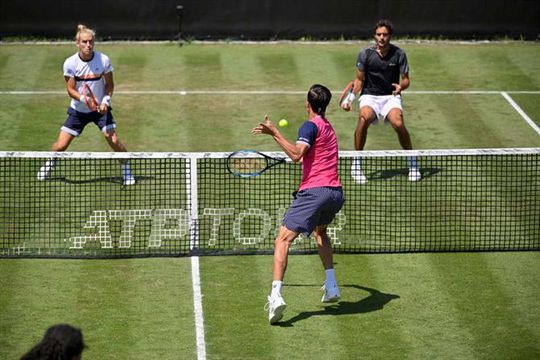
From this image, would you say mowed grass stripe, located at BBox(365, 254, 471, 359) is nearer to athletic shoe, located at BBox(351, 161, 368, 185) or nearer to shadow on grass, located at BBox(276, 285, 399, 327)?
shadow on grass, located at BBox(276, 285, 399, 327)

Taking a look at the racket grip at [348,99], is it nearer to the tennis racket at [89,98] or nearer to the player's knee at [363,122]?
the player's knee at [363,122]

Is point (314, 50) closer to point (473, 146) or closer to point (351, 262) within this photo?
point (473, 146)

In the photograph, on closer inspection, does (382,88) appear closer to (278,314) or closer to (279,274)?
(279,274)

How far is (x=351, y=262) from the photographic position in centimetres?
1375

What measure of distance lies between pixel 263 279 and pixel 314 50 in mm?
10688

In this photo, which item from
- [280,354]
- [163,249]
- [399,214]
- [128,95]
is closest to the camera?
[280,354]

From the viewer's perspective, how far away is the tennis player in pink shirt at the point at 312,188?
11.8 metres

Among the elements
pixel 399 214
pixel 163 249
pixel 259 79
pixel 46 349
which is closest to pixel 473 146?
pixel 399 214

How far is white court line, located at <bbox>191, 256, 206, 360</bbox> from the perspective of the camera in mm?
11305

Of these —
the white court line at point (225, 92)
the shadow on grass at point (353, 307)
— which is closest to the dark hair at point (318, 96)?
the shadow on grass at point (353, 307)

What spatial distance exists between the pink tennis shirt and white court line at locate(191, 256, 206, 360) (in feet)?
5.74

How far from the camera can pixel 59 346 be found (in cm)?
726

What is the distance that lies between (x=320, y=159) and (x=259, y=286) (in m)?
1.79

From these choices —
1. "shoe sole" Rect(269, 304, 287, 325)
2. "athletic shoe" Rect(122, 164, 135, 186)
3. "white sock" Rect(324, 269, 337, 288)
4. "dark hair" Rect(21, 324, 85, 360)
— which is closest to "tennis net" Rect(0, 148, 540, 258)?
"athletic shoe" Rect(122, 164, 135, 186)
